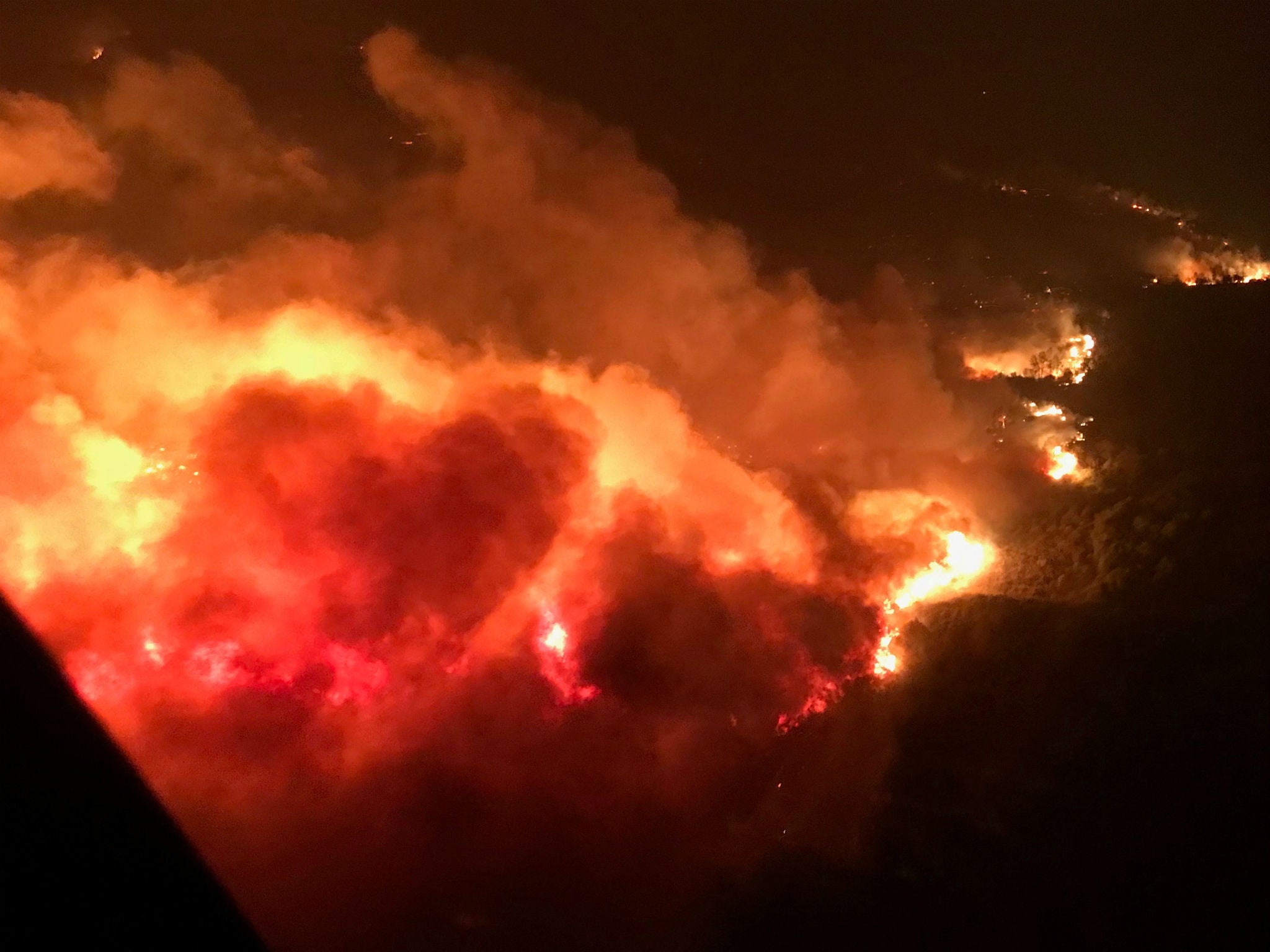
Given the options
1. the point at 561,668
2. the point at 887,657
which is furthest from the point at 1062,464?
the point at 561,668

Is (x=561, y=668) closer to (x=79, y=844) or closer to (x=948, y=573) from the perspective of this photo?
(x=79, y=844)

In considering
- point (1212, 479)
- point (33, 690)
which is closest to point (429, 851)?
point (33, 690)

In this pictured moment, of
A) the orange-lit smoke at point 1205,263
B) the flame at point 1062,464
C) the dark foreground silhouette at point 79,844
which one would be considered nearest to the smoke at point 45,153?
the dark foreground silhouette at point 79,844

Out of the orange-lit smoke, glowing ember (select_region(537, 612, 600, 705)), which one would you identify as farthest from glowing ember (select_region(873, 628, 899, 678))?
the orange-lit smoke

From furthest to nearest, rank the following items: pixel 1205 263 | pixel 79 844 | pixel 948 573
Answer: pixel 1205 263, pixel 948 573, pixel 79 844

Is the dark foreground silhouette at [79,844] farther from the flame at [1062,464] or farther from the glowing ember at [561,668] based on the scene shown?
the flame at [1062,464]

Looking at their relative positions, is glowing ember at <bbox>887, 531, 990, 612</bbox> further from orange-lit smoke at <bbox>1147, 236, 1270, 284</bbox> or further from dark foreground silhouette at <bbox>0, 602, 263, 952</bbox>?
dark foreground silhouette at <bbox>0, 602, 263, 952</bbox>

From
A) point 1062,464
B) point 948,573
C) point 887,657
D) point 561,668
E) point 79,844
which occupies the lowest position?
point 79,844

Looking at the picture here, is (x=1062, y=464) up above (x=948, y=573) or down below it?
above
